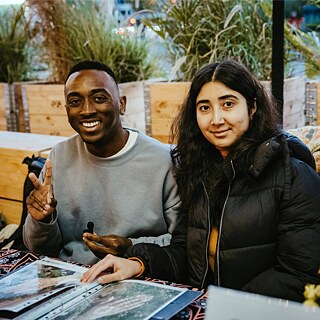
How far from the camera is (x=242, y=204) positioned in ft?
6.12

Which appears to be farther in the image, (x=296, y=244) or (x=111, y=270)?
(x=296, y=244)

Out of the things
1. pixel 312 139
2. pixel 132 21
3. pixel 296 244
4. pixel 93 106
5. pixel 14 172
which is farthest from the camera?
pixel 132 21

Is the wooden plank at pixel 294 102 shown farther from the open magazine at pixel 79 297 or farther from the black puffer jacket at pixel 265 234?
the open magazine at pixel 79 297

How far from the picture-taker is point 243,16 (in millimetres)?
3619

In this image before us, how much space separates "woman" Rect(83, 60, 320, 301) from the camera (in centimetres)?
177

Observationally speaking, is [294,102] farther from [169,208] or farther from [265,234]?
[265,234]

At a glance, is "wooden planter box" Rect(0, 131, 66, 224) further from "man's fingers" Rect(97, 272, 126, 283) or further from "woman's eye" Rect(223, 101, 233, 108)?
"man's fingers" Rect(97, 272, 126, 283)

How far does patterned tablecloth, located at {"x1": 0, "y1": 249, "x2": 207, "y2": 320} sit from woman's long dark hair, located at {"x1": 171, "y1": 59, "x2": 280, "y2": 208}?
497mm

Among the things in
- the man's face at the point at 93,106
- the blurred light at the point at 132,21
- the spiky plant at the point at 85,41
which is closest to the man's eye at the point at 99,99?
the man's face at the point at 93,106

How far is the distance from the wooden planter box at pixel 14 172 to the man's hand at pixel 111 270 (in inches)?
67.7

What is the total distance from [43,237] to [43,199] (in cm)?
19

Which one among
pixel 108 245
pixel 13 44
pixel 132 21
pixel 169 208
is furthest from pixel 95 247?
pixel 13 44

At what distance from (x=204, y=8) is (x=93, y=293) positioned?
262 centimetres

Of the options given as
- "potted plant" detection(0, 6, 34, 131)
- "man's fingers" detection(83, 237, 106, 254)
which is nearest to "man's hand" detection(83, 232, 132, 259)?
"man's fingers" detection(83, 237, 106, 254)
